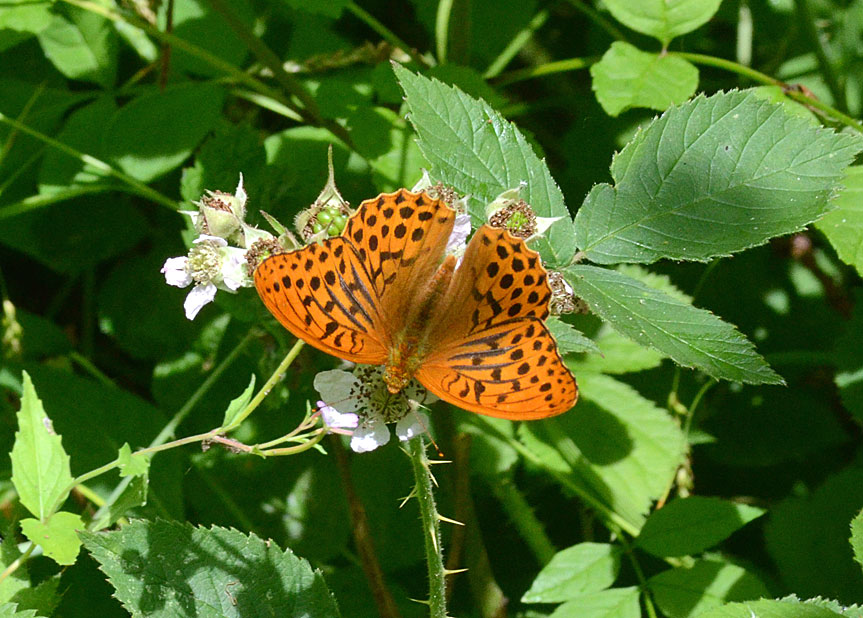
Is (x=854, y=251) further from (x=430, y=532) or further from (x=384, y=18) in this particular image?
(x=384, y=18)

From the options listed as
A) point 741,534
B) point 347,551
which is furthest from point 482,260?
point 741,534

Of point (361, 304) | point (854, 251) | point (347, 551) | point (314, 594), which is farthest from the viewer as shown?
point (347, 551)

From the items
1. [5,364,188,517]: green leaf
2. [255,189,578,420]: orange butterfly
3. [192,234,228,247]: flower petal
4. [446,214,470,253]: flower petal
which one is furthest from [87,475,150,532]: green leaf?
[446,214,470,253]: flower petal

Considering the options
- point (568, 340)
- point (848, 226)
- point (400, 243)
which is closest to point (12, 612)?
point (400, 243)

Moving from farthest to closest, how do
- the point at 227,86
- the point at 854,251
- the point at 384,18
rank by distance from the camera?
the point at 384,18 < the point at 227,86 < the point at 854,251

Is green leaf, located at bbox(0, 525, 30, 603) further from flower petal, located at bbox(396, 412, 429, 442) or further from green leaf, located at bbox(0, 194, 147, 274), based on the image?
green leaf, located at bbox(0, 194, 147, 274)

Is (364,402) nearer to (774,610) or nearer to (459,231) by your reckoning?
(459,231)

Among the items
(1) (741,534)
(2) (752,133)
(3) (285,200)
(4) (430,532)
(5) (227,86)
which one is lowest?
(1) (741,534)
